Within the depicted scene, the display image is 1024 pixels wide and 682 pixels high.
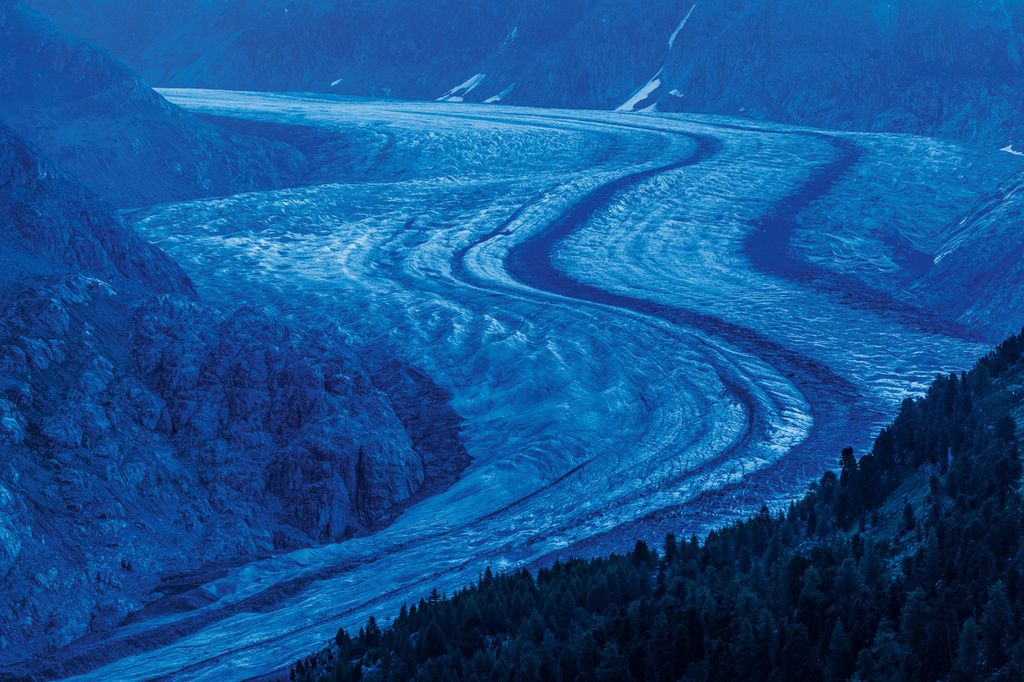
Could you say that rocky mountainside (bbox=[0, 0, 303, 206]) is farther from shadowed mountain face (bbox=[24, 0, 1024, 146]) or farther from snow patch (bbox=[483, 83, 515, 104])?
shadowed mountain face (bbox=[24, 0, 1024, 146])

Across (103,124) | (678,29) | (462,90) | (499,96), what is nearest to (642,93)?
(678,29)

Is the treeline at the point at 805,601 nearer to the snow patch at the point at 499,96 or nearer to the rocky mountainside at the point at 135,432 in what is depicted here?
the rocky mountainside at the point at 135,432

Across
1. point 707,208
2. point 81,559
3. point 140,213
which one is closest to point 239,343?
point 81,559

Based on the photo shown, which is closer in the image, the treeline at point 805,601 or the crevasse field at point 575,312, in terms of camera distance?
the treeline at point 805,601

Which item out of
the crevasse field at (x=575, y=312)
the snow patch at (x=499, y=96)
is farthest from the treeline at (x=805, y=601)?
the snow patch at (x=499, y=96)

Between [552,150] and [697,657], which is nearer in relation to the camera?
[697,657]

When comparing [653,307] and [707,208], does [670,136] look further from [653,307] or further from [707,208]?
[653,307]

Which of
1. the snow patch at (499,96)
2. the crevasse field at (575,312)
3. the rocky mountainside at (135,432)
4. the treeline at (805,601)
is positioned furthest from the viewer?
the snow patch at (499,96)
